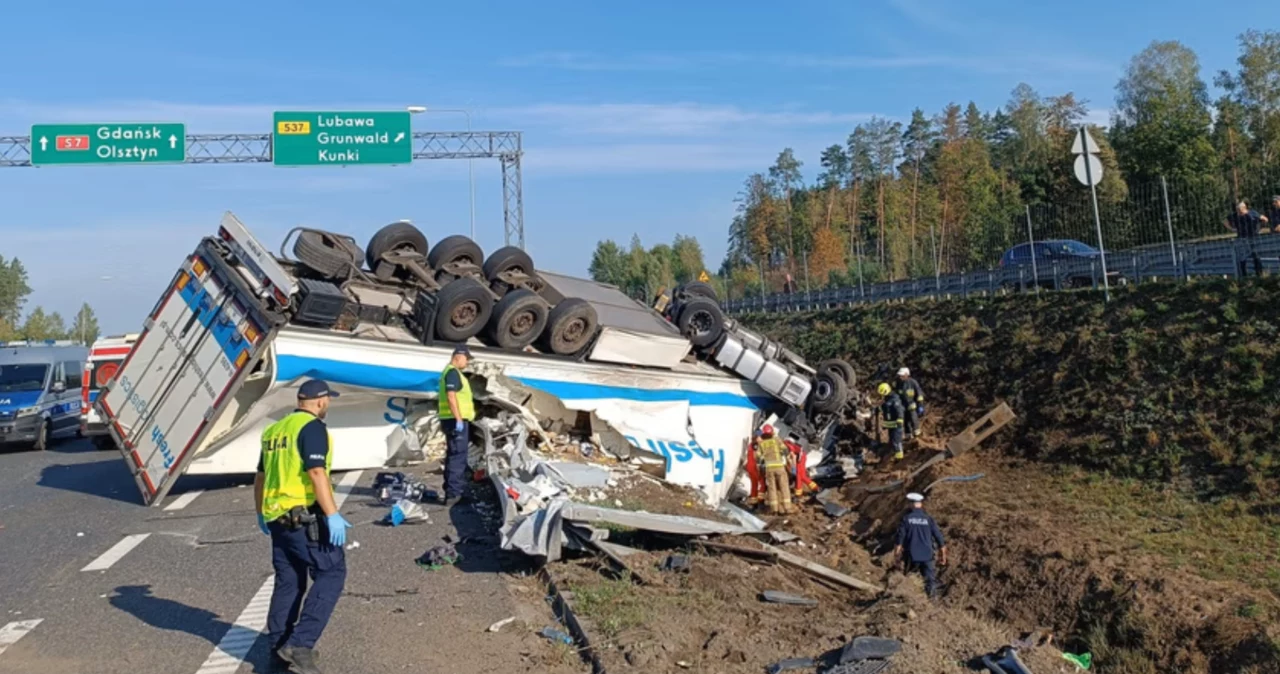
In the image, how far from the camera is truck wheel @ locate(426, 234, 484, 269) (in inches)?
475

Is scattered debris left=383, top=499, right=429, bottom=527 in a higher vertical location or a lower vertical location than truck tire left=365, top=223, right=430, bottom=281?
lower

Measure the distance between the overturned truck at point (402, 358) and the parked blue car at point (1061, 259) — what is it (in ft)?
18.2

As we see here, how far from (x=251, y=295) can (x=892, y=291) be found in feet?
47.3

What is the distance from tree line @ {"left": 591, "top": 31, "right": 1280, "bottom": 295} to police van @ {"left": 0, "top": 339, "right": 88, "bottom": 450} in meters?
18.9

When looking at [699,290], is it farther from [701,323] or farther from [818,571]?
[818,571]

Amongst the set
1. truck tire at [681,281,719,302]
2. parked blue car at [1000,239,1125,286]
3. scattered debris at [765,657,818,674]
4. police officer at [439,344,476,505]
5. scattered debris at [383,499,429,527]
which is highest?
parked blue car at [1000,239,1125,286]

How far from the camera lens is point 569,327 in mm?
10797

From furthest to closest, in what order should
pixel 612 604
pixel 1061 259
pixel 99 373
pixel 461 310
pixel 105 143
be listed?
pixel 105 143, pixel 1061 259, pixel 99 373, pixel 461 310, pixel 612 604

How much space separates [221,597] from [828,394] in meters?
8.60

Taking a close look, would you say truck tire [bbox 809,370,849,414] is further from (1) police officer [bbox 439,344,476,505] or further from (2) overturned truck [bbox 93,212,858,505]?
(1) police officer [bbox 439,344,476,505]

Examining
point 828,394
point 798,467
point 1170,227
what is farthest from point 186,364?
point 1170,227

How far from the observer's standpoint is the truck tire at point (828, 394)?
12.9 m

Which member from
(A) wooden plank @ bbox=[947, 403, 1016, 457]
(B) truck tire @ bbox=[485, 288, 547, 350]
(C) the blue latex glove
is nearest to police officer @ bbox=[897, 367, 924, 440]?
(A) wooden plank @ bbox=[947, 403, 1016, 457]

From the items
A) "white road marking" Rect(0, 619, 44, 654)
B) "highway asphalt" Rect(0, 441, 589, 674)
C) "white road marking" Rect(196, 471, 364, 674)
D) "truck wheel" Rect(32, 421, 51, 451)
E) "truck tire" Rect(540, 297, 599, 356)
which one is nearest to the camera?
"white road marking" Rect(196, 471, 364, 674)
